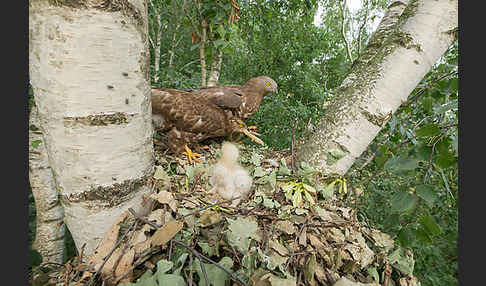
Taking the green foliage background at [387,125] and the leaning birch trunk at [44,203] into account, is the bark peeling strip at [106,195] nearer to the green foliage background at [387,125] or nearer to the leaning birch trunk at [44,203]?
the green foliage background at [387,125]

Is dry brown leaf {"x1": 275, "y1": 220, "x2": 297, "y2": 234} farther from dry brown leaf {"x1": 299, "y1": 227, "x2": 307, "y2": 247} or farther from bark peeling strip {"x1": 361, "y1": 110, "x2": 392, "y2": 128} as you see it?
bark peeling strip {"x1": 361, "y1": 110, "x2": 392, "y2": 128}

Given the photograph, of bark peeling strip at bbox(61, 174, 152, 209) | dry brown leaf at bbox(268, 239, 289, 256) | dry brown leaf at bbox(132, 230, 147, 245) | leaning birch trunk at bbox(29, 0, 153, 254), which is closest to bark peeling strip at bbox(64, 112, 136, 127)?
leaning birch trunk at bbox(29, 0, 153, 254)

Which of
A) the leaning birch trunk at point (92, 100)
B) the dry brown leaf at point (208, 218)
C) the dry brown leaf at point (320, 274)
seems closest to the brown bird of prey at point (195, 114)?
the leaning birch trunk at point (92, 100)

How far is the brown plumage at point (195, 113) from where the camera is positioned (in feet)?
3.68

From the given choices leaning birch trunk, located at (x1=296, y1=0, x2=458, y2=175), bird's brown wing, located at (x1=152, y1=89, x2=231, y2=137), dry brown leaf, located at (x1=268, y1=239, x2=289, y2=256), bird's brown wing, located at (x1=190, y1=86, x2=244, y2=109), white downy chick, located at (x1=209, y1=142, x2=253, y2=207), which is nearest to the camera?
dry brown leaf, located at (x1=268, y1=239, x2=289, y2=256)

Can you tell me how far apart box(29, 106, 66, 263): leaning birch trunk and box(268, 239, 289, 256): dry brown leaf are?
61.6 inches

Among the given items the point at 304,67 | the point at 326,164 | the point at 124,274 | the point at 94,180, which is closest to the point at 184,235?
the point at 124,274

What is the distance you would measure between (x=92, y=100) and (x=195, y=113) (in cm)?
70

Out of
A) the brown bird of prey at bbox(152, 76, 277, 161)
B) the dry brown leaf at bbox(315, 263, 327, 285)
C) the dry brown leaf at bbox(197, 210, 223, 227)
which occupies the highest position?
the brown bird of prey at bbox(152, 76, 277, 161)

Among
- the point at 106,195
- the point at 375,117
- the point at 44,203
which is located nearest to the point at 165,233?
the point at 106,195

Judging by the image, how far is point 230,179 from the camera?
3.07ft

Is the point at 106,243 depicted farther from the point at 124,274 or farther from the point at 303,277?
the point at 303,277

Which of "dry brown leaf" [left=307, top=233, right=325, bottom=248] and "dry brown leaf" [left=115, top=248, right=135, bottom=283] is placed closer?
"dry brown leaf" [left=115, top=248, right=135, bottom=283]

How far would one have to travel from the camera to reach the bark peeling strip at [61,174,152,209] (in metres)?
0.53
